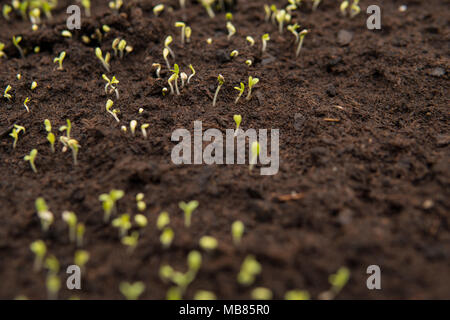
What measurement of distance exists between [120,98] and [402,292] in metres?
1.67

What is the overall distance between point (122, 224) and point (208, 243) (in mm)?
359

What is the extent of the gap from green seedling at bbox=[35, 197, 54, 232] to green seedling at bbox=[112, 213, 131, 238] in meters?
0.25

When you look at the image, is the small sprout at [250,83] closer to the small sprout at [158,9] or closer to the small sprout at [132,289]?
the small sprout at [158,9]

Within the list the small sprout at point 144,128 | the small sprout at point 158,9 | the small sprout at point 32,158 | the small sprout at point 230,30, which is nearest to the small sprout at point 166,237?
the small sprout at point 144,128

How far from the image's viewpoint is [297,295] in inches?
55.2

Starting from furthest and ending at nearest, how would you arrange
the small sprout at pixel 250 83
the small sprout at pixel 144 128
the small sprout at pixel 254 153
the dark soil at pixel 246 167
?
the small sprout at pixel 250 83 → the small sprout at pixel 144 128 → the small sprout at pixel 254 153 → the dark soil at pixel 246 167

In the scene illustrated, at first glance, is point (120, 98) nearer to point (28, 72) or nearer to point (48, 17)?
point (28, 72)

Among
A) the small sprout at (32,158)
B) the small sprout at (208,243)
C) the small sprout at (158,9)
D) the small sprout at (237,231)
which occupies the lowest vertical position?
the small sprout at (208,243)

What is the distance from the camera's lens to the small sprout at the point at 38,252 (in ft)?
4.73

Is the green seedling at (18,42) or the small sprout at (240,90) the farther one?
the green seedling at (18,42)

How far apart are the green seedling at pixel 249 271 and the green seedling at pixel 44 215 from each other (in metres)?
0.77

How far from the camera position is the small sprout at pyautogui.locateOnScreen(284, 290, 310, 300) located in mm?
1405

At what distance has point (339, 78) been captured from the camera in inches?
92.7
